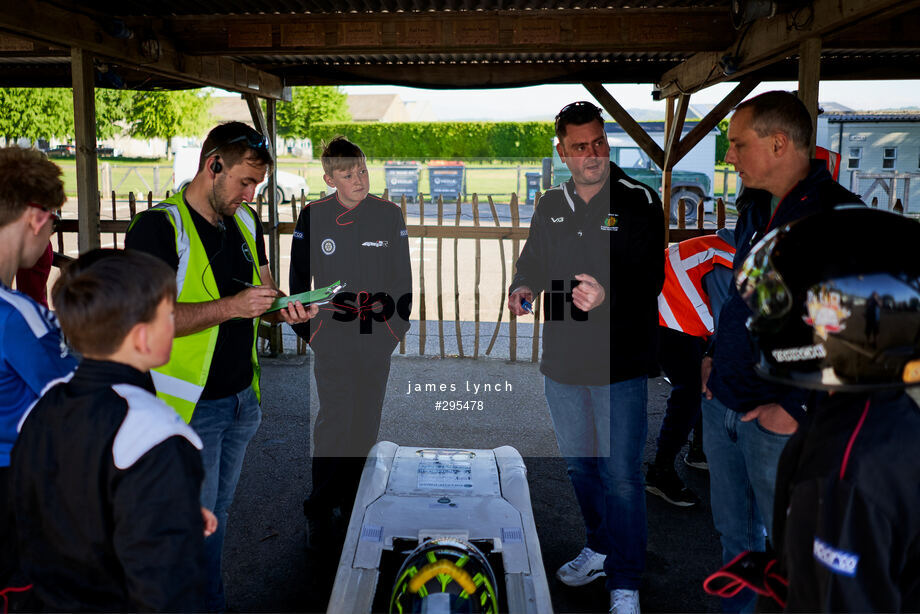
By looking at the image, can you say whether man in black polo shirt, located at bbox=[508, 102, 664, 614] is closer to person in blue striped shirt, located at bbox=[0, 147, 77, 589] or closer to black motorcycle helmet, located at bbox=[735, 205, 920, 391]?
black motorcycle helmet, located at bbox=[735, 205, 920, 391]

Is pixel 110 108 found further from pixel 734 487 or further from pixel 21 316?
pixel 734 487

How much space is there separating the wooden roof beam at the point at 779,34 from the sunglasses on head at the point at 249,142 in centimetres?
295

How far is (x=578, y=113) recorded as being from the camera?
3.24 meters

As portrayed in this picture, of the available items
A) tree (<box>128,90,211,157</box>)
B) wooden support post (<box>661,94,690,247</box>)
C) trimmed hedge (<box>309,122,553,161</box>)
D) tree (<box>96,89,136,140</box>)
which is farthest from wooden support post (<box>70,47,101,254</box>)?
trimmed hedge (<box>309,122,553,161</box>)

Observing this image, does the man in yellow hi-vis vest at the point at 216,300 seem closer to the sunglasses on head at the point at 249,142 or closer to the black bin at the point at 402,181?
the sunglasses on head at the point at 249,142

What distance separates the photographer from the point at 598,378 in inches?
128

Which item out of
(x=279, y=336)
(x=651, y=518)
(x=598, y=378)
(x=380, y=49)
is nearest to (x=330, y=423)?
(x=598, y=378)

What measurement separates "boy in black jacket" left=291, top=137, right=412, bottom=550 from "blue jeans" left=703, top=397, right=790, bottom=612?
1.92 m

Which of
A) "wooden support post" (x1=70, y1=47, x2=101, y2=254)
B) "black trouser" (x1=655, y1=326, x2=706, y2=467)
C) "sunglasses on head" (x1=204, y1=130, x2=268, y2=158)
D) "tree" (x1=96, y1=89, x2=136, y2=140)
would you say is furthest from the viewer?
"tree" (x1=96, y1=89, x2=136, y2=140)

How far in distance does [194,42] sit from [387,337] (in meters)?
3.29

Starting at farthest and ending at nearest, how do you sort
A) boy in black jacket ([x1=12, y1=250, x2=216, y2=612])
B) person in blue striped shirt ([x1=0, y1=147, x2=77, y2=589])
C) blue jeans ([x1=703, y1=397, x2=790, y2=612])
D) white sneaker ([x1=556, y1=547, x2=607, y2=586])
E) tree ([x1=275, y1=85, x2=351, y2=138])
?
tree ([x1=275, y1=85, x2=351, y2=138])
white sneaker ([x1=556, y1=547, x2=607, y2=586])
blue jeans ([x1=703, y1=397, x2=790, y2=612])
person in blue striped shirt ([x1=0, y1=147, x2=77, y2=589])
boy in black jacket ([x1=12, y1=250, x2=216, y2=612])

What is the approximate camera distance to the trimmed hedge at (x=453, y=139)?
4281 centimetres

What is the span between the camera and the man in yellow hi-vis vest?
105 inches

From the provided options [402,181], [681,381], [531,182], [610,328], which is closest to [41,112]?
[402,181]
